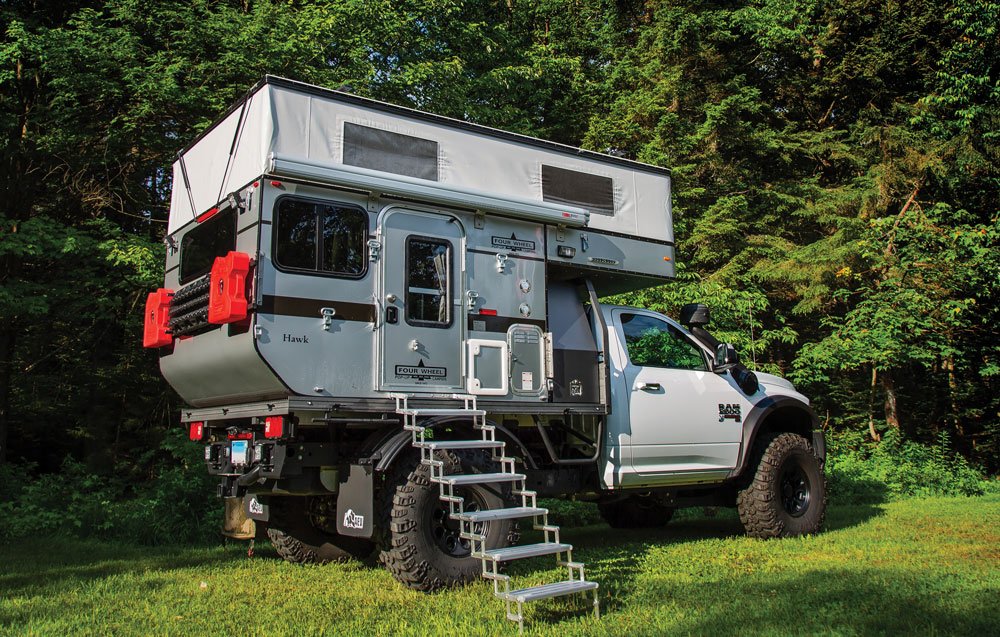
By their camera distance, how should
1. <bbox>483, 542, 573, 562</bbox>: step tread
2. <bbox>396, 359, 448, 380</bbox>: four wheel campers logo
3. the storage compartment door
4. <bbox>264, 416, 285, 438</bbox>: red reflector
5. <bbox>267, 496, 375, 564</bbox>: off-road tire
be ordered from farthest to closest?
1. <bbox>267, 496, 375, 564</bbox>: off-road tire
2. the storage compartment door
3. <bbox>396, 359, 448, 380</bbox>: four wheel campers logo
4. <bbox>264, 416, 285, 438</bbox>: red reflector
5. <bbox>483, 542, 573, 562</bbox>: step tread

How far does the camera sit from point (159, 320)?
6.62m

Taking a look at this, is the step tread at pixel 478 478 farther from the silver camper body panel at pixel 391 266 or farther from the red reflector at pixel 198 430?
the red reflector at pixel 198 430

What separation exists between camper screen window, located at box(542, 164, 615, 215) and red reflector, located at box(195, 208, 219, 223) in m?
2.77

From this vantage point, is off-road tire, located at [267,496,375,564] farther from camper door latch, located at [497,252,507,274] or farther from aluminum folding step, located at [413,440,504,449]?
camper door latch, located at [497,252,507,274]

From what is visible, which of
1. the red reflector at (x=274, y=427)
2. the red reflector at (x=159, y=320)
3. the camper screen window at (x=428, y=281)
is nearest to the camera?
the red reflector at (x=274, y=427)

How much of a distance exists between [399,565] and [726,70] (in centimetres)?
1528

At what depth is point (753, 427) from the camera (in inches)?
316

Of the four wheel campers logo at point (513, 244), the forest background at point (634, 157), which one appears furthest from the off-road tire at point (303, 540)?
the four wheel campers logo at point (513, 244)

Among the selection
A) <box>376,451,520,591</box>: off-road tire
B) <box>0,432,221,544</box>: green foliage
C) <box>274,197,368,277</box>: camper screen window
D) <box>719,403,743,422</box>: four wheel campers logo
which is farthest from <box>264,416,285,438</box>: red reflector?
<box>719,403,743,422</box>: four wheel campers logo

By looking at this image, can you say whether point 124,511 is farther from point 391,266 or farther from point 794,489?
point 794,489

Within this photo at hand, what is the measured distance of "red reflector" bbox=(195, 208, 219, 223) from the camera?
6.20 metres

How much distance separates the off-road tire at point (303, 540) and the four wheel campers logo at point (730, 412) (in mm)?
3537

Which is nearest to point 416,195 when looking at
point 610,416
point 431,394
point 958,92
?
point 431,394

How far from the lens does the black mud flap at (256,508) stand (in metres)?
6.42
